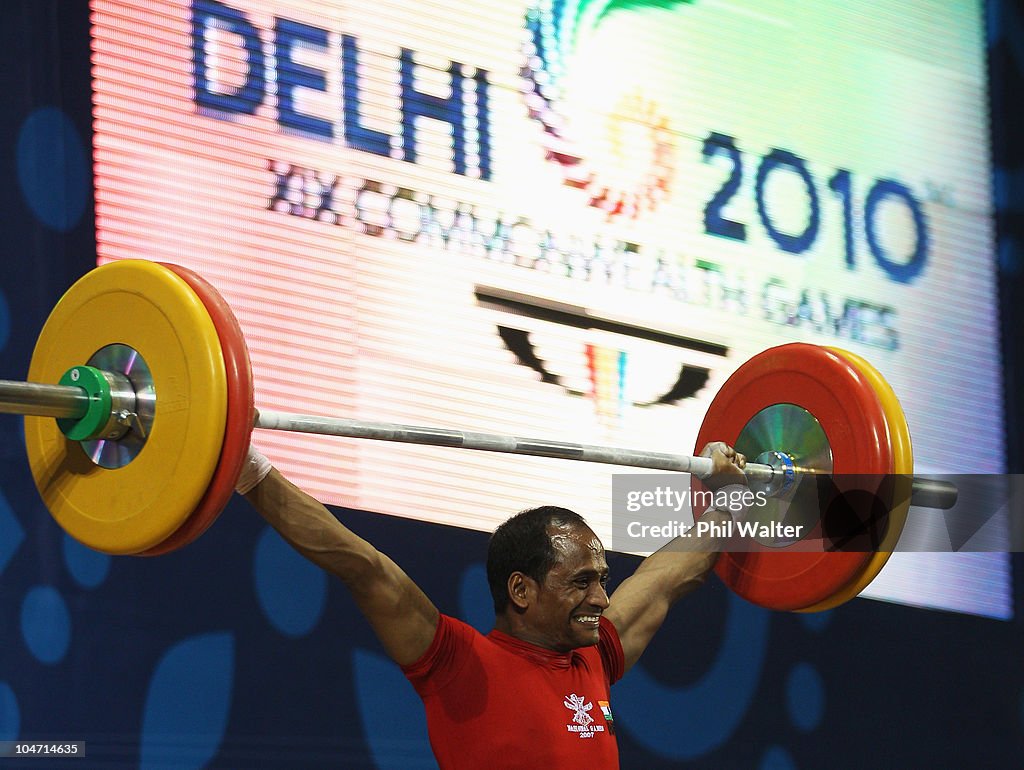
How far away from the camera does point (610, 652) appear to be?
2.98m

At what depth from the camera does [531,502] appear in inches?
148

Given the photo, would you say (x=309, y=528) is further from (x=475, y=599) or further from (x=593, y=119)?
(x=593, y=119)

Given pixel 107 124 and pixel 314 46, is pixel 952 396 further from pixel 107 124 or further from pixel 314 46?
pixel 107 124

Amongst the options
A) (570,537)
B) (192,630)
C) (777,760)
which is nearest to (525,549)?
(570,537)

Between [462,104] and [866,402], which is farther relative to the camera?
[462,104]

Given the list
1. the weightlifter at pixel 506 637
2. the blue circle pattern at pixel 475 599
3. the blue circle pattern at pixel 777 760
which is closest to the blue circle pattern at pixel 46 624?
the weightlifter at pixel 506 637

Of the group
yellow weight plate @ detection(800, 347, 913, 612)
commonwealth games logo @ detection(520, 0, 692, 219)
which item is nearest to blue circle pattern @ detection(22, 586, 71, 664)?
yellow weight plate @ detection(800, 347, 913, 612)

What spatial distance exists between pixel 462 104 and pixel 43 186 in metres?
1.17

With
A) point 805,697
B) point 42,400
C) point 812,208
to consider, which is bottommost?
point 805,697

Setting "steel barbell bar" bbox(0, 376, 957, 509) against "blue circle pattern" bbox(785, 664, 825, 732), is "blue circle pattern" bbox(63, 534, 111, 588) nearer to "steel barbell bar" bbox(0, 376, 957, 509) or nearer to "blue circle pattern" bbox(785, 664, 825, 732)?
"steel barbell bar" bbox(0, 376, 957, 509)

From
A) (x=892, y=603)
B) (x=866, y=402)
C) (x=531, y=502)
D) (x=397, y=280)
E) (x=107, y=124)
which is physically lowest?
(x=892, y=603)

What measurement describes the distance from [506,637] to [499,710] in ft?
0.68

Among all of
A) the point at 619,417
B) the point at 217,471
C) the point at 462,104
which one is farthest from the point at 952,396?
the point at 217,471

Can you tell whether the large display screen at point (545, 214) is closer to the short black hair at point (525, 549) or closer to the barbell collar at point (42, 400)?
the short black hair at point (525, 549)
